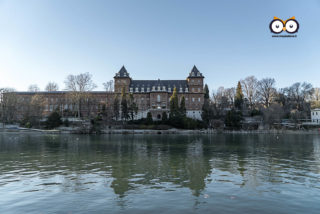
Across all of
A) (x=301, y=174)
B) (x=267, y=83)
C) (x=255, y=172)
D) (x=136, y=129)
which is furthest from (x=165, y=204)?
(x=267, y=83)

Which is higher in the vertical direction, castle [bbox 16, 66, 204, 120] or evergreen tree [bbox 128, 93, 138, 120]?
castle [bbox 16, 66, 204, 120]

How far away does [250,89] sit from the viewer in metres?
70.6

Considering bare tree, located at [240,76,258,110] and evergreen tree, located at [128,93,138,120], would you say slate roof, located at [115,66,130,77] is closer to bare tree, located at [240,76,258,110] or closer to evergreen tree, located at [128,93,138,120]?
evergreen tree, located at [128,93,138,120]

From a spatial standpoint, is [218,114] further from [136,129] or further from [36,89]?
[36,89]

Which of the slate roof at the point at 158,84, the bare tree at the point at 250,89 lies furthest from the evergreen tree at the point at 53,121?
the bare tree at the point at 250,89

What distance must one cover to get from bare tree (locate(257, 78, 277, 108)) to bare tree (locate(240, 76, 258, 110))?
5.46 ft

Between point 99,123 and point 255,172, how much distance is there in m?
46.3

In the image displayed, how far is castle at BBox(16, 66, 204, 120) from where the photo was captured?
63062mm

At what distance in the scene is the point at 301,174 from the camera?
10070 mm

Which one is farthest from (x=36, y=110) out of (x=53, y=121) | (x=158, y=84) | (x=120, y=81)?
(x=158, y=84)

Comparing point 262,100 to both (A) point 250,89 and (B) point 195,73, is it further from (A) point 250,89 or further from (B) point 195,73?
(B) point 195,73

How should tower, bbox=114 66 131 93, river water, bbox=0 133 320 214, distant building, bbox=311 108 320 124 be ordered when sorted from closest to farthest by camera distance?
river water, bbox=0 133 320 214 → distant building, bbox=311 108 320 124 → tower, bbox=114 66 131 93

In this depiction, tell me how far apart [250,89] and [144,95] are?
34.7m

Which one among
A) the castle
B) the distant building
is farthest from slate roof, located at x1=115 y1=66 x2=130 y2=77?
the distant building
